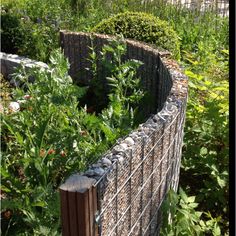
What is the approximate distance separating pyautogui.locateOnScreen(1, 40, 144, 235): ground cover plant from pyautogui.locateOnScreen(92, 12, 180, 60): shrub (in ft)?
4.42

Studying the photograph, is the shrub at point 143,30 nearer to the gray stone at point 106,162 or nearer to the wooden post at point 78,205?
the gray stone at point 106,162

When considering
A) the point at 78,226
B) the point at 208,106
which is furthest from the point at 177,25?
the point at 78,226

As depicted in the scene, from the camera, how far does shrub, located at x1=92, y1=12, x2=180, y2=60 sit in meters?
5.24

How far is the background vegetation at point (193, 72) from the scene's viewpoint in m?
3.20

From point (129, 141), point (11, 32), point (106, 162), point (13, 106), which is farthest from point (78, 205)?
point (11, 32)

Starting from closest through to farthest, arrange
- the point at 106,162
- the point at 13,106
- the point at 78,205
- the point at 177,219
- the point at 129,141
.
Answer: the point at 78,205 < the point at 106,162 < the point at 129,141 < the point at 177,219 < the point at 13,106

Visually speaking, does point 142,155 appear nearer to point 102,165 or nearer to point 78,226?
point 102,165

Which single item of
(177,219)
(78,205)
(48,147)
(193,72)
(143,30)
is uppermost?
(143,30)

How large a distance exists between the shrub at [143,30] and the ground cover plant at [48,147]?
4.42 feet

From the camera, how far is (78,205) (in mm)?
1768

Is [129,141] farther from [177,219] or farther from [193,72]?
[193,72]

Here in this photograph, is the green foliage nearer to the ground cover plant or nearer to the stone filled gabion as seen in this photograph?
the stone filled gabion

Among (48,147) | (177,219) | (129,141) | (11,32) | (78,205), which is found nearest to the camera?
(78,205)

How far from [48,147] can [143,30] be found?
2.52m
